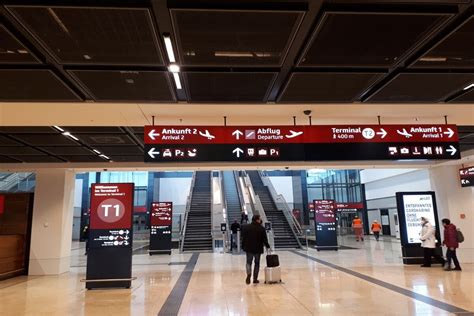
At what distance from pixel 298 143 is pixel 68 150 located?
645cm

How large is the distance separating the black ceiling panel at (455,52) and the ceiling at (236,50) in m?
0.01

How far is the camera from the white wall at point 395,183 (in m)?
22.2

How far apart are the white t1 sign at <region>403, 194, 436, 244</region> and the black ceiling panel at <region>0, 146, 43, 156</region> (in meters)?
11.2

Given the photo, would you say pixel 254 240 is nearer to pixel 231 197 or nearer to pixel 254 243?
pixel 254 243

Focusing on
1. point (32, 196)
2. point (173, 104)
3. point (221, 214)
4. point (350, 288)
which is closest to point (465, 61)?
point (173, 104)

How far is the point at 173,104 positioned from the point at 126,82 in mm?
1253

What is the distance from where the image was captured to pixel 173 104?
20.6 feet

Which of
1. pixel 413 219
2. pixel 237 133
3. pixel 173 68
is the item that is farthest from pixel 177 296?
pixel 413 219

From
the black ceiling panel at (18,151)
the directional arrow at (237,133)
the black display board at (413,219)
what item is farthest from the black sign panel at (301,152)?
→ the black display board at (413,219)

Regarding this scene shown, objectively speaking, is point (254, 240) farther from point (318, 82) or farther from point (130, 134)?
point (318, 82)

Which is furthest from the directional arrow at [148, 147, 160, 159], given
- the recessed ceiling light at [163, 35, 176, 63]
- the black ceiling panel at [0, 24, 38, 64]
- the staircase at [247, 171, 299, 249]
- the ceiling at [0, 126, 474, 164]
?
the staircase at [247, 171, 299, 249]

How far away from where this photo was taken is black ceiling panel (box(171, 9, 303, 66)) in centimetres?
354

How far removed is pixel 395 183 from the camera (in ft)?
83.3

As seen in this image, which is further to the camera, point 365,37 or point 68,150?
point 68,150
